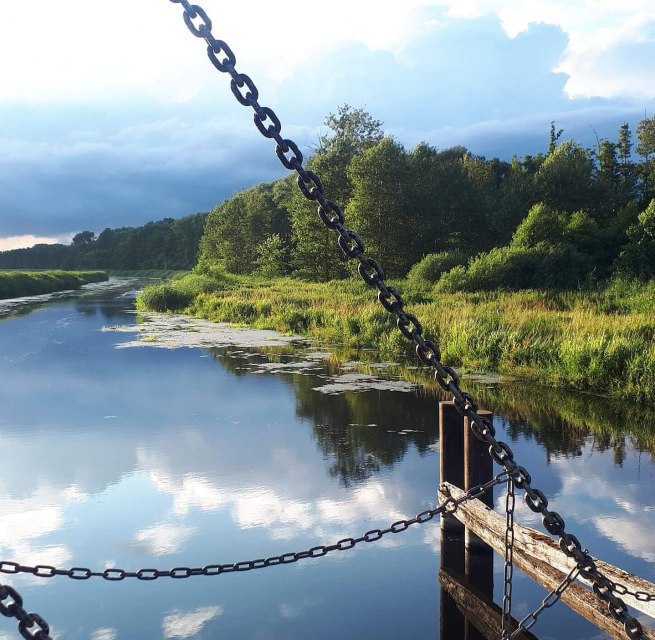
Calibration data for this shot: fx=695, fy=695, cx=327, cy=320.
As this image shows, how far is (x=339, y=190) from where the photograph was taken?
5356cm

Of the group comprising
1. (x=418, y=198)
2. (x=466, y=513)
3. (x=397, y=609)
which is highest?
(x=418, y=198)

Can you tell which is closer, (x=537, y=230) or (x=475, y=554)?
(x=475, y=554)

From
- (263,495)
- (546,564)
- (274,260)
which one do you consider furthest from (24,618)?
(274,260)

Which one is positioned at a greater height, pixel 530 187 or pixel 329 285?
pixel 530 187

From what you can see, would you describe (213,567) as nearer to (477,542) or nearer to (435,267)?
(477,542)

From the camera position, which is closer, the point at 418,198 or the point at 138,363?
the point at 138,363

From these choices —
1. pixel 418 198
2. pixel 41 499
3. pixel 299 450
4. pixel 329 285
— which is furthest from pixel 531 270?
pixel 41 499

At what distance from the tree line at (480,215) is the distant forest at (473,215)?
0.23 feet

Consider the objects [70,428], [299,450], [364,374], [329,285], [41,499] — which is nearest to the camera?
[41,499]

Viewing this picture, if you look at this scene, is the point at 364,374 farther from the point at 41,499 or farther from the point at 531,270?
the point at 531,270

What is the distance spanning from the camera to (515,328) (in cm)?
1748

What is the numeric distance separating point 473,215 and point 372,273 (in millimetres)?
45427

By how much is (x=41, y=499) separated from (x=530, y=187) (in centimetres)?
4079

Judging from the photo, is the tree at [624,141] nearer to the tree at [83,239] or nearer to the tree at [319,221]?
the tree at [319,221]
